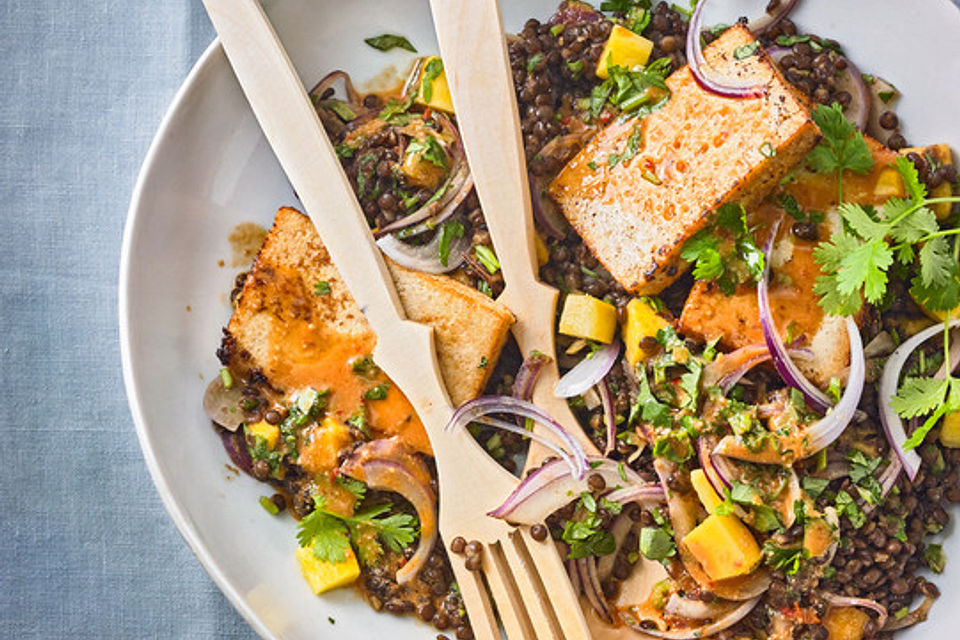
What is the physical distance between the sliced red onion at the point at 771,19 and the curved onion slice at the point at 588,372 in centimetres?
203

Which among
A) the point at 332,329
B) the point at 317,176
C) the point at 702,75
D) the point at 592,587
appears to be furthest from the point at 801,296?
the point at 317,176

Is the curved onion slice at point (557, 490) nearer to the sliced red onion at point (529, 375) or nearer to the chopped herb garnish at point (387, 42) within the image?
the sliced red onion at point (529, 375)

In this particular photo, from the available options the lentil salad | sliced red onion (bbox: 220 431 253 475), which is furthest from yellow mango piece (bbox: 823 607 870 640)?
sliced red onion (bbox: 220 431 253 475)

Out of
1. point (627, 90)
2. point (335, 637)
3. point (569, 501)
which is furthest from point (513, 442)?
point (627, 90)

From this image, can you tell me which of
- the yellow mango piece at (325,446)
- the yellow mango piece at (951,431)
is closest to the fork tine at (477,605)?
the yellow mango piece at (325,446)

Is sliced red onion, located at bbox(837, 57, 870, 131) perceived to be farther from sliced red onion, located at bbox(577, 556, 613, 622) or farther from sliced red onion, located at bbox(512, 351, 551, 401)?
sliced red onion, located at bbox(577, 556, 613, 622)

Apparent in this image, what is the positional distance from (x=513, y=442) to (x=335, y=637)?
1557mm

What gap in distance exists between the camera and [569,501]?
496 cm

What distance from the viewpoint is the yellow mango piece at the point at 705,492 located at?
4.72 m

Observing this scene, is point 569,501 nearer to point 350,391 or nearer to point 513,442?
point 513,442

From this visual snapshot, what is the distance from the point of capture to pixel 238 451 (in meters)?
5.32

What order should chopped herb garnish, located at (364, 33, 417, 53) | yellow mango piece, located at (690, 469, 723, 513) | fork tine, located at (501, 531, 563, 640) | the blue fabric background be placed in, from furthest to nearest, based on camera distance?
the blue fabric background < chopped herb garnish, located at (364, 33, 417, 53) < fork tine, located at (501, 531, 563, 640) < yellow mango piece, located at (690, 469, 723, 513)

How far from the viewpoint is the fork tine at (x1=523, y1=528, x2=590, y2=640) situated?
4797 mm

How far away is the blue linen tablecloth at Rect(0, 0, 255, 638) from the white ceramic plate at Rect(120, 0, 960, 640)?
0.73 meters
